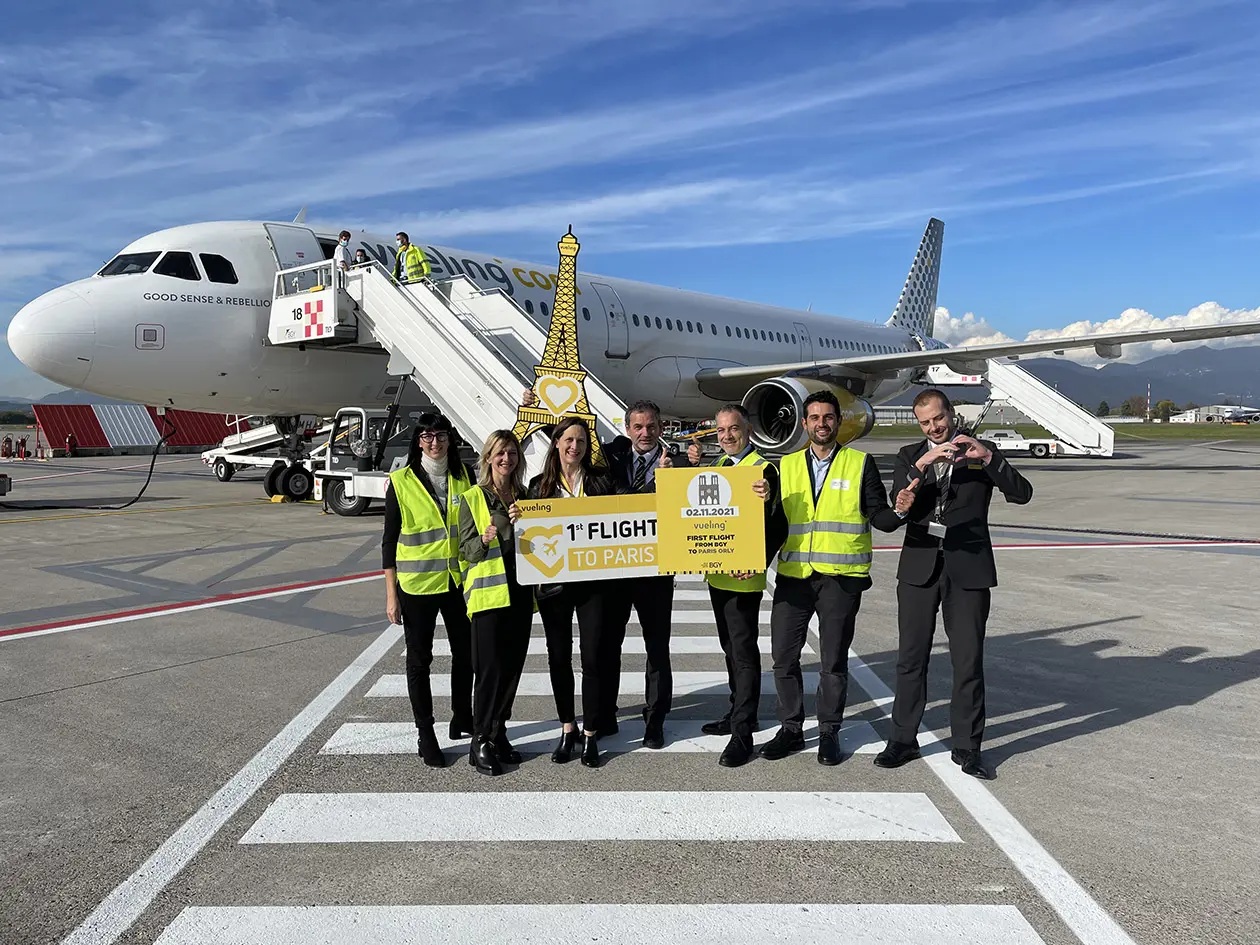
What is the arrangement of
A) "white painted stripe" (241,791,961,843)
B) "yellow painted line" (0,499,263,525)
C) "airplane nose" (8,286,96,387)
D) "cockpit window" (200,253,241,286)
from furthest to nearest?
"yellow painted line" (0,499,263,525)
"cockpit window" (200,253,241,286)
"airplane nose" (8,286,96,387)
"white painted stripe" (241,791,961,843)

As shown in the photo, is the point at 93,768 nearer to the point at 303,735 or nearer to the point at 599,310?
the point at 303,735

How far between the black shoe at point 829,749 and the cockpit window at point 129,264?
12.6 metres

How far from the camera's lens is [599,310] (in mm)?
18188

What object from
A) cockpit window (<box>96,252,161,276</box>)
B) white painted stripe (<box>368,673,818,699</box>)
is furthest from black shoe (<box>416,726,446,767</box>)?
cockpit window (<box>96,252,161,276</box>)

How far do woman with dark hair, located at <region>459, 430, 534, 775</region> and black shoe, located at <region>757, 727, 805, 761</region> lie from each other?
3.93ft

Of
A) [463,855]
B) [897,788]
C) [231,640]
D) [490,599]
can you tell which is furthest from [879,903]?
[231,640]

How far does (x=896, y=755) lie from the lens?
4.38 m

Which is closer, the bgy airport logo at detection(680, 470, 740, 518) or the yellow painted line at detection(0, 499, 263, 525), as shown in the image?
the bgy airport logo at detection(680, 470, 740, 518)

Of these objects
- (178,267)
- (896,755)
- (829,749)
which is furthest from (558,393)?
(178,267)

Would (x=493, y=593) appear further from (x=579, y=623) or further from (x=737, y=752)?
(x=737, y=752)

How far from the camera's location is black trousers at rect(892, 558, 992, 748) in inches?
171

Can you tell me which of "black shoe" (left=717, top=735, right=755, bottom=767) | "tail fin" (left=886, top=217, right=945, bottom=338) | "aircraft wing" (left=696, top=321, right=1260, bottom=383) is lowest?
"black shoe" (left=717, top=735, right=755, bottom=767)

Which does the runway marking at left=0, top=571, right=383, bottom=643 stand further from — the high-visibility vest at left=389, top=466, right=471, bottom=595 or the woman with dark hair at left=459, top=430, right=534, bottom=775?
the woman with dark hair at left=459, top=430, right=534, bottom=775

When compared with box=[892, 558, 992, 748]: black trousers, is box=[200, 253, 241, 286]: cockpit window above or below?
above
